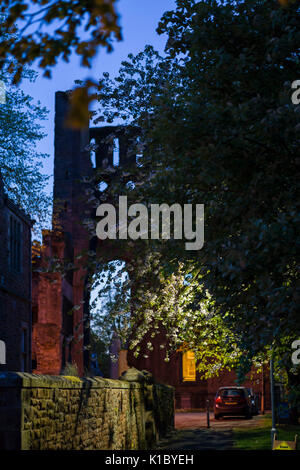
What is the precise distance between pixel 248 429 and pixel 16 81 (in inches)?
826

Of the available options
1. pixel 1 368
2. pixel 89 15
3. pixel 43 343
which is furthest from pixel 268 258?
pixel 43 343

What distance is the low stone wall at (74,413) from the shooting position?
766 centimetres

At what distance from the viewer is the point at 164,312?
25.1m

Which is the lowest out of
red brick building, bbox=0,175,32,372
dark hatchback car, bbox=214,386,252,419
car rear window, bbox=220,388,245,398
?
dark hatchback car, bbox=214,386,252,419

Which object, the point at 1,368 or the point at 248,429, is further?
the point at 248,429

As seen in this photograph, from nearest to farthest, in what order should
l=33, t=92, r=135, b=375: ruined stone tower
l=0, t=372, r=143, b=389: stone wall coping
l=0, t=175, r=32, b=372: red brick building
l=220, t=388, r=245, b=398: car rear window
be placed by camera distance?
l=0, t=372, r=143, b=389: stone wall coping, l=0, t=175, r=32, b=372: red brick building, l=220, t=388, r=245, b=398: car rear window, l=33, t=92, r=135, b=375: ruined stone tower

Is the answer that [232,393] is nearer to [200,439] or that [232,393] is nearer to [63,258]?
[63,258]

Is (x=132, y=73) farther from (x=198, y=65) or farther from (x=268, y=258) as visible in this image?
(x=268, y=258)

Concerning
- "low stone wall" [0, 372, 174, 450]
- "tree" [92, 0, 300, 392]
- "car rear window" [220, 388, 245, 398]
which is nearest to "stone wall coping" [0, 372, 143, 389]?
"low stone wall" [0, 372, 174, 450]

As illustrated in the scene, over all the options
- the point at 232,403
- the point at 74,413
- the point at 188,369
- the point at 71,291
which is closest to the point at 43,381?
the point at 74,413

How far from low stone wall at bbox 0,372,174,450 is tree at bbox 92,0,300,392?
271cm

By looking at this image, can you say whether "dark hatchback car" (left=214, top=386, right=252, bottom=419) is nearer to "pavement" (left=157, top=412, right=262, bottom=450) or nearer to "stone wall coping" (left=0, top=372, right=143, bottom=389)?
"pavement" (left=157, top=412, right=262, bottom=450)

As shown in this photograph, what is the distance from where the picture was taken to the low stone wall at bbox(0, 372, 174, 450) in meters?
7.66

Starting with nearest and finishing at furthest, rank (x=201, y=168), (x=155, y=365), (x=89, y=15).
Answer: (x=89, y=15)
(x=201, y=168)
(x=155, y=365)
